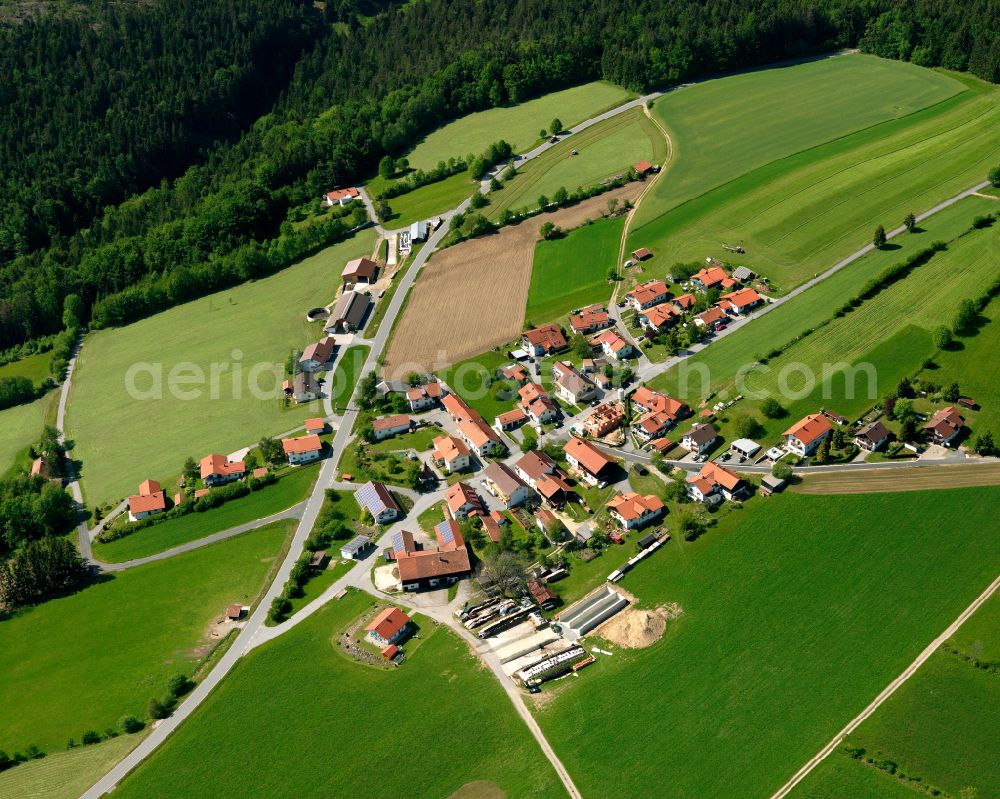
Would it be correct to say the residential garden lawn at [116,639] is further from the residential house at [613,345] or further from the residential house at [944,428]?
the residential house at [944,428]

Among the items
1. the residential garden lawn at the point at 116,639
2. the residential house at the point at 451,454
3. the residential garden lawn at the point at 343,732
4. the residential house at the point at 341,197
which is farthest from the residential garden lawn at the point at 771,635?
the residential house at the point at 341,197

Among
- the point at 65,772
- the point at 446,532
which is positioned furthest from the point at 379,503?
the point at 65,772

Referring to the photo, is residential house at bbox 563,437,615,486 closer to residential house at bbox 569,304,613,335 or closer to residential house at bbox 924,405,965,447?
residential house at bbox 569,304,613,335

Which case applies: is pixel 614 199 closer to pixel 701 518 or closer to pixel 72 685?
pixel 701 518

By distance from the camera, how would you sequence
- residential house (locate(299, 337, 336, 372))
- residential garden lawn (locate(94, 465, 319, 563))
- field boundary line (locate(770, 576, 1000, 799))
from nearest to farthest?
field boundary line (locate(770, 576, 1000, 799)) < residential garden lawn (locate(94, 465, 319, 563)) < residential house (locate(299, 337, 336, 372))

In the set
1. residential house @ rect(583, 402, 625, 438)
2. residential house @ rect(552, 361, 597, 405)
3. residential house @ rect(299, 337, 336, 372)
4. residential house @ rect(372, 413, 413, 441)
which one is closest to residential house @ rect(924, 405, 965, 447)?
residential house @ rect(583, 402, 625, 438)

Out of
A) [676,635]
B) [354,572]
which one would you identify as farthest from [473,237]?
[676,635]
